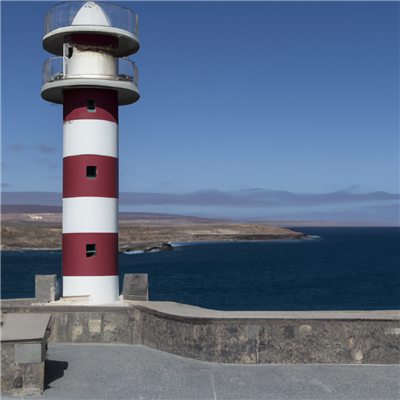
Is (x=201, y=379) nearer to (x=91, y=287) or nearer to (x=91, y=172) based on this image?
(x=91, y=287)

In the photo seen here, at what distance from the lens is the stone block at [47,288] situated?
1242 cm

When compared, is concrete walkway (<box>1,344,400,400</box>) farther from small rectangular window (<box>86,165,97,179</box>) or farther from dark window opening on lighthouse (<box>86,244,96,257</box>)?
small rectangular window (<box>86,165,97,179</box>)

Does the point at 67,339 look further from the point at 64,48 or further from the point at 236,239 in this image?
the point at 236,239

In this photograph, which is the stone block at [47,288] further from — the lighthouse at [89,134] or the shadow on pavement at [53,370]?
the shadow on pavement at [53,370]

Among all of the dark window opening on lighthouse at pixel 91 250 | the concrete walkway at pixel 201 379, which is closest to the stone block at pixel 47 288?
the dark window opening on lighthouse at pixel 91 250

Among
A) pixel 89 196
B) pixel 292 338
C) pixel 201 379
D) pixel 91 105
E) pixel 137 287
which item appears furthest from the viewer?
pixel 137 287

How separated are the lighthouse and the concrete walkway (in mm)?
2654

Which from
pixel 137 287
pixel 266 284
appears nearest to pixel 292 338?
pixel 137 287

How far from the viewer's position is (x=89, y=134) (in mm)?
12250

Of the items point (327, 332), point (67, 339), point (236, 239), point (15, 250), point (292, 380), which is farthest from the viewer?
point (236, 239)

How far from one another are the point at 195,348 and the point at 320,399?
2.89 metres

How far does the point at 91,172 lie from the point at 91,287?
282 centimetres

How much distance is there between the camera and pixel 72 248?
12.2m

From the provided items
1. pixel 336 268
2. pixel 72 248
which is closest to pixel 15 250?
pixel 336 268
